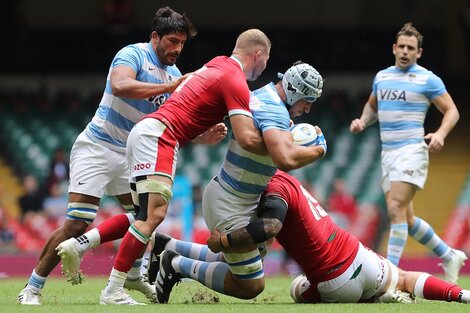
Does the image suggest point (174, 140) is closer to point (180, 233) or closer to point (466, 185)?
point (180, 233)

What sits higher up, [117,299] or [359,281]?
[359,281]

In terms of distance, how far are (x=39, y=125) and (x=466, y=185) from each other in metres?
8.12

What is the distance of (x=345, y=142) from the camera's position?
20.7 meters

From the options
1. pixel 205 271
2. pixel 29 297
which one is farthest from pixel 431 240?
pixel 29 297

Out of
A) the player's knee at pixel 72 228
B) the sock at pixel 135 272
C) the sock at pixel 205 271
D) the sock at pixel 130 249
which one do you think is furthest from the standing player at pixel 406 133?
the sock at pixel 130 249

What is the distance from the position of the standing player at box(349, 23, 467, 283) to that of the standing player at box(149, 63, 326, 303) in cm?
300

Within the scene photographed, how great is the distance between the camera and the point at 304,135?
24.1ft

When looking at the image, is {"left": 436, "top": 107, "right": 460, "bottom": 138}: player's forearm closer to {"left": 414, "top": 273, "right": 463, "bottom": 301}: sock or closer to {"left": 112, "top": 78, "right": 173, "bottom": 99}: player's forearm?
{"left": 414, "top": 273, "right": 463, "bottom": 301}: sock

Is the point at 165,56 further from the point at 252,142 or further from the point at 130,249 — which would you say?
the point at 130,249

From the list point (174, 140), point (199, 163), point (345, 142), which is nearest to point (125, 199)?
point (174, 140)

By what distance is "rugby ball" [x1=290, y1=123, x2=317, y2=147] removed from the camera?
7.27m

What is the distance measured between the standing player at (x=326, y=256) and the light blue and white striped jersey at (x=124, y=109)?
1.35m

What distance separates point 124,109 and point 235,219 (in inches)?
59.2

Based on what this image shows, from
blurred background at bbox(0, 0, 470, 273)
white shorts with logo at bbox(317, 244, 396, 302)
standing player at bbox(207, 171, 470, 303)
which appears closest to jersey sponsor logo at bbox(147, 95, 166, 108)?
standing player at bbox(207, 171, 470, 303)
